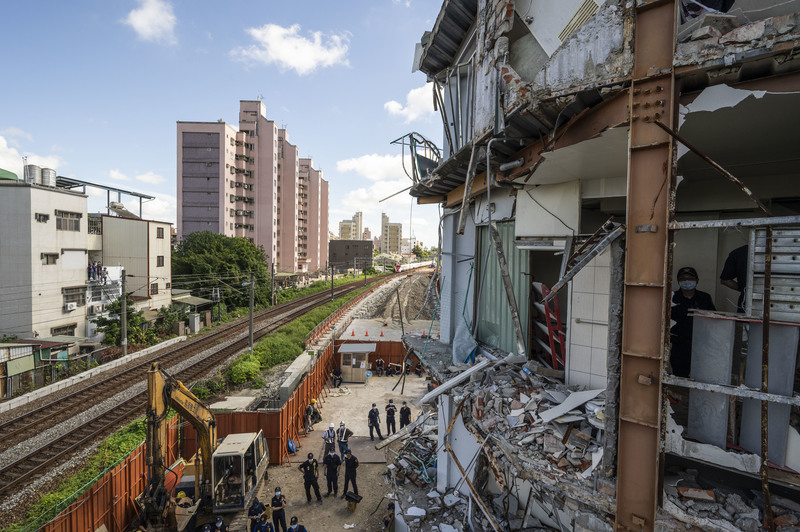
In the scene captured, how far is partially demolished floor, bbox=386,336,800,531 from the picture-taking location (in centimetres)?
362

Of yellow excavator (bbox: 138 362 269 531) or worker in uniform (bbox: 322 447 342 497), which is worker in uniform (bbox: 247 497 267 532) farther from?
worker in uniform (bbox: 322 447 342 497)

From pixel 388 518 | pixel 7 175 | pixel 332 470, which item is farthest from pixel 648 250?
pixel 7 175

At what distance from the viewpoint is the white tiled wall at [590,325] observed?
210 inches

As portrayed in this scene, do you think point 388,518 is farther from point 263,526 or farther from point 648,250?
point 648,250

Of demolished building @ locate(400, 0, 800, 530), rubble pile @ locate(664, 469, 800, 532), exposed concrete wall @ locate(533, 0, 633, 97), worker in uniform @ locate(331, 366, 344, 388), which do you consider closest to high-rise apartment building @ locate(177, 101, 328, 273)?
worker in uniform @ locate(331, 366, 344, 388)

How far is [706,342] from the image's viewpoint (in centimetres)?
382

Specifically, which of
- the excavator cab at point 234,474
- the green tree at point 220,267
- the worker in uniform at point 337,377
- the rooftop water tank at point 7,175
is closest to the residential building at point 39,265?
the rooftop water tank at point 7,175

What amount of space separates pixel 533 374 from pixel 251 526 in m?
8.04

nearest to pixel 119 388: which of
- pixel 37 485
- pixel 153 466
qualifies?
pixel 37 485

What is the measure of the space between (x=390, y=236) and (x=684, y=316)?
180 meters

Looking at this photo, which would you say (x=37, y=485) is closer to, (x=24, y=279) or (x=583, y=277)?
(x=583, y=277)

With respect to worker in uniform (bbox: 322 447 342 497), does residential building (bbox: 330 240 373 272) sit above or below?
above

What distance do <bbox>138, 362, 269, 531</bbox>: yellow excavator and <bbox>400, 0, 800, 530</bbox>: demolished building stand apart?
7243mm

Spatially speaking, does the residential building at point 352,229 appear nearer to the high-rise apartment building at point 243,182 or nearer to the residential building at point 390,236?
the residential building at point 390,236
